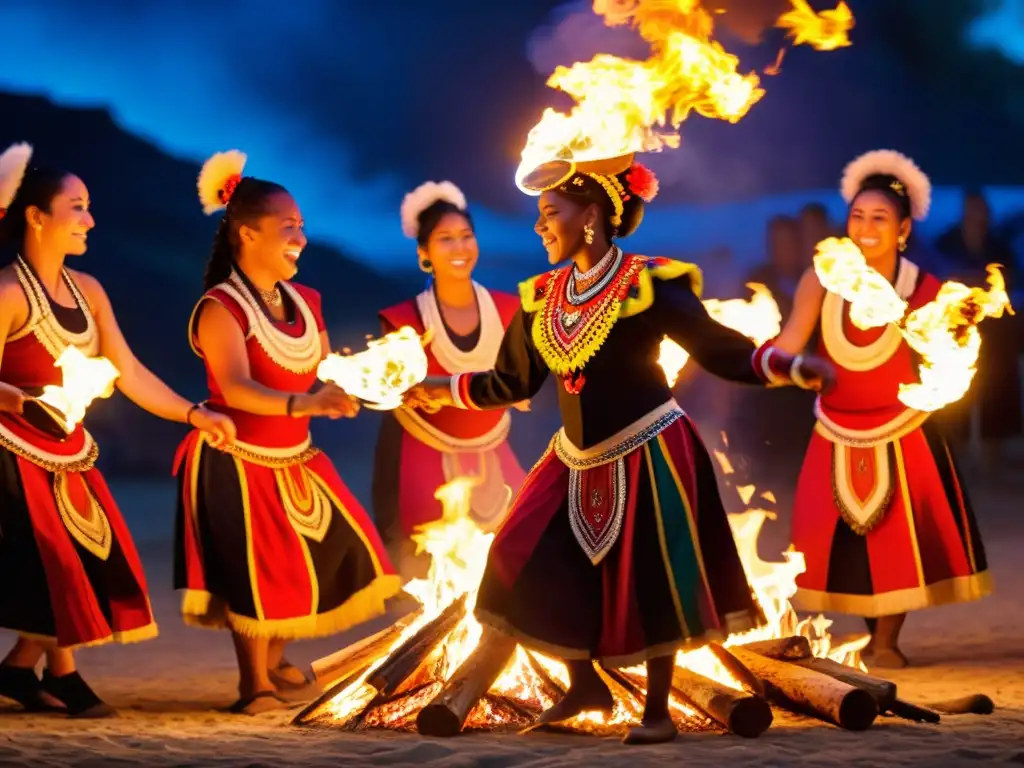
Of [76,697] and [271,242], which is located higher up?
[271,242]

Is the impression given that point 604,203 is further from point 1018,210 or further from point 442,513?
point 1018,210

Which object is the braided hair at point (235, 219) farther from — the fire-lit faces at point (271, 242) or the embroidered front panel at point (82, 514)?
the embroidered front panel at point (82, 514)

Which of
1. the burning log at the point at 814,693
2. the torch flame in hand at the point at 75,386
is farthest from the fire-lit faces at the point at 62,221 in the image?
the burning log at the point at 814,693

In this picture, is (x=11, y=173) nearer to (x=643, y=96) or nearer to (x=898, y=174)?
(x=643, y=96)

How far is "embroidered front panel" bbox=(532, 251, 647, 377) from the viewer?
4.61 meters

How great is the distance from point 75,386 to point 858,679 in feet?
8.48

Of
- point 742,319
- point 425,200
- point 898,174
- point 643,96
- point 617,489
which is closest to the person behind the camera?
point 617,489

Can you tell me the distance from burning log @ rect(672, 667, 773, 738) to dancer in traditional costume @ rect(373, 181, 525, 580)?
2.06m

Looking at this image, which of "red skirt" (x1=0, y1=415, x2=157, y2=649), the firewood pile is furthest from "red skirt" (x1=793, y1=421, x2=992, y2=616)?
"red skirt" (x1=0, y1=415, x2=157, y2=649)

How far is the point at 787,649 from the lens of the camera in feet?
16.5

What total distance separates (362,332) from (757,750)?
10364mm

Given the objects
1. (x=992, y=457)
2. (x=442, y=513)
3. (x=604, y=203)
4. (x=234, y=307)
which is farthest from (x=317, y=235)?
(x=604, y=203)

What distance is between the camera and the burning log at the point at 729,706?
177 inches

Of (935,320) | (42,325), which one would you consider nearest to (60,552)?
(42,325)
